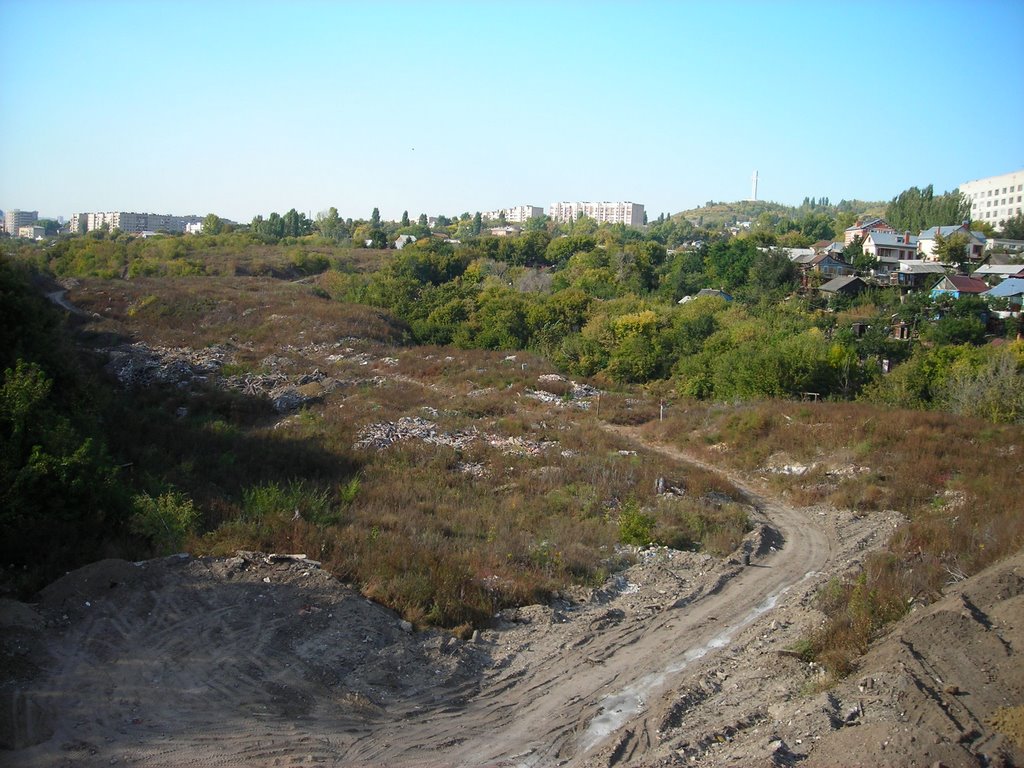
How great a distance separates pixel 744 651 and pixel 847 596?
157cm

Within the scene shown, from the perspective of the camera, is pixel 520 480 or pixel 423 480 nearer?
pixel 423 480

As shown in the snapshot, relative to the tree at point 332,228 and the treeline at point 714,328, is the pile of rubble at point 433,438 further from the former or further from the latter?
the tree at point 332,228

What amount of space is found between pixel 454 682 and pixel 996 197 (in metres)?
88.3

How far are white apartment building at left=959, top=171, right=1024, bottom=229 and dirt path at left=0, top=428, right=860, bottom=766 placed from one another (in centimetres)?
8034

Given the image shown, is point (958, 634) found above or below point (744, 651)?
above

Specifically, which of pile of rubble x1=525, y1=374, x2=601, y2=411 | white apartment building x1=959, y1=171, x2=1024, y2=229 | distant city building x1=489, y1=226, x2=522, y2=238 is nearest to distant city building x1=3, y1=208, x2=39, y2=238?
pile of rubble x1=525, y1=374, x2=601, y2=411

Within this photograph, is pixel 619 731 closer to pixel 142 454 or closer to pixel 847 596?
pixel 847 596

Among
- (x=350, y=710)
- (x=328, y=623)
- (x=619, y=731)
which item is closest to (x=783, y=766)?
(x=619, y=731)

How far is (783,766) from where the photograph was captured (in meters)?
5.07

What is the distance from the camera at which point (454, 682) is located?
6633 mm

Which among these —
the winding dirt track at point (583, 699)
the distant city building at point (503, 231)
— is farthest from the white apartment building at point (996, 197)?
the winding dirt track at point (583, 699)

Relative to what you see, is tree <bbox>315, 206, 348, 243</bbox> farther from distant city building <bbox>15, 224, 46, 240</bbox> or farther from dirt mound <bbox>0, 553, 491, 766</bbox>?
dirt mound <bbox>0, 553, 491, 766</bbox>

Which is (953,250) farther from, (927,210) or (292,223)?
(292,223)

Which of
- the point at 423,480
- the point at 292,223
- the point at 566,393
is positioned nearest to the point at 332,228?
the point at 292,223
